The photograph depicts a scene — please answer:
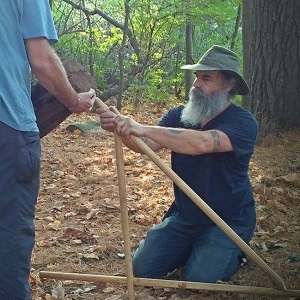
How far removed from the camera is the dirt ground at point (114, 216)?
13.3ft

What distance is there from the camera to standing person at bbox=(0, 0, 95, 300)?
2578 mm

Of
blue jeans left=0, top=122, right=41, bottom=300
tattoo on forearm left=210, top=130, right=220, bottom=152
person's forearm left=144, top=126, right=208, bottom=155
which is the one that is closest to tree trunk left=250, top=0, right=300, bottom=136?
tattoo on forearm left=210, top=130, right=220, bottom=152

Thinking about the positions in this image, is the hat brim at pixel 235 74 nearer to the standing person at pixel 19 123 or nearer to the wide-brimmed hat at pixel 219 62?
the wide-brimmed hat at pixel 219 62

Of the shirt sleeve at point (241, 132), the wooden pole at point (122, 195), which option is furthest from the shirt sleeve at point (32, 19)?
the shirt sleeve at point (241, 132)

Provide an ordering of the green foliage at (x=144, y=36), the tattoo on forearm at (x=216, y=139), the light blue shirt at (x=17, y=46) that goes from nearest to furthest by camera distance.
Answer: the light blue shirt at (x=17, y=46) < the tattoo on forearm at (x=216, y=139) < the green foliage at (x=144, y=36)

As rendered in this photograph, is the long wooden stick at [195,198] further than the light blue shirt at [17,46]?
Yes

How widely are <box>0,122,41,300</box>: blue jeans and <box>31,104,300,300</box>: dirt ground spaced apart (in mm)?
1131

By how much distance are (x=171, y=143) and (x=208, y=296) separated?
1.11m

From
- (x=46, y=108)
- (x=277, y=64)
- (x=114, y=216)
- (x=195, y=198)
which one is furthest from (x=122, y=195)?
(x=277, y=64)

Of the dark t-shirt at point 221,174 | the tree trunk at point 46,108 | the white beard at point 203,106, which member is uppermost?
the tree trunk at point 46,108

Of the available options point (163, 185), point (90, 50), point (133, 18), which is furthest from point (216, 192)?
point (90, 50)

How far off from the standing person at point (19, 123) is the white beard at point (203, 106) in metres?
1.54

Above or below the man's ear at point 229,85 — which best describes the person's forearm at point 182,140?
below

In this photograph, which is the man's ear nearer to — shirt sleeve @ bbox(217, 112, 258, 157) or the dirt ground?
shirt sleeve @ bbox(217, 112, 258, 157)
